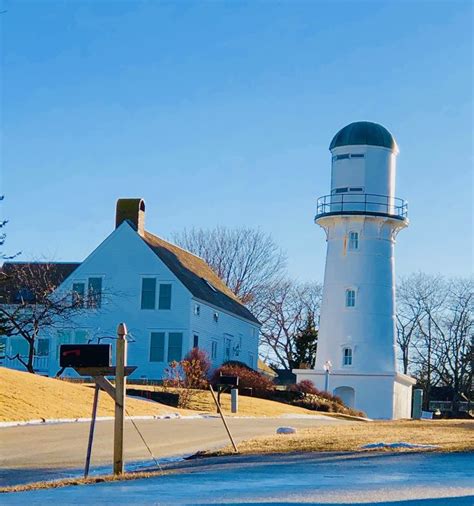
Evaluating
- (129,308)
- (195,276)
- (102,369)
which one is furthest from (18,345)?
(102,369)

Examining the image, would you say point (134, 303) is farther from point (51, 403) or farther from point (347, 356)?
point (51, 403)

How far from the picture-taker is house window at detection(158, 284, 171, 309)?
52.8 m

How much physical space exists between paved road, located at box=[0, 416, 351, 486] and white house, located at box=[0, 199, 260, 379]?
21670 mm

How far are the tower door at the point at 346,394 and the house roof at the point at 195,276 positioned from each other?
7144mm

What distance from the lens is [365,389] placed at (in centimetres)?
5547

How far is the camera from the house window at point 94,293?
2053 inches

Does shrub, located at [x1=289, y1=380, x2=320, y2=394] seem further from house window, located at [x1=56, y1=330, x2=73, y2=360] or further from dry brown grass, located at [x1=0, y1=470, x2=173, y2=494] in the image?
dry brown grass, located at [x1=0, y1=470, x2=173, y2=494]

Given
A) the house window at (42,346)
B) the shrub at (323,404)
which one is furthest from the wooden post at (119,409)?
the house window at (42,346)

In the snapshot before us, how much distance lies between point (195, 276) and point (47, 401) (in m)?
28.1

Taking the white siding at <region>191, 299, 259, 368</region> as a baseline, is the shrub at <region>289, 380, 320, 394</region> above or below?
below

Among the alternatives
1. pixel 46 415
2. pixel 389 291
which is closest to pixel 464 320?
pixel 389 291

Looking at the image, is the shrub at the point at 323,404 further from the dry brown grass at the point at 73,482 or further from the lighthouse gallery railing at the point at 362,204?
the dry brown grass at the point at 73,482

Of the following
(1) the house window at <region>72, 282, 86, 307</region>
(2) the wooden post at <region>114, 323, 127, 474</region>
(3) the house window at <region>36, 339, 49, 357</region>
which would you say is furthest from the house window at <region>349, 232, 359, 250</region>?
(2) the wooden post at <region>114, 323, 127, 474</region>

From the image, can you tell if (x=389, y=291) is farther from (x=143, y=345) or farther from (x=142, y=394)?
(x=142, y=394)
